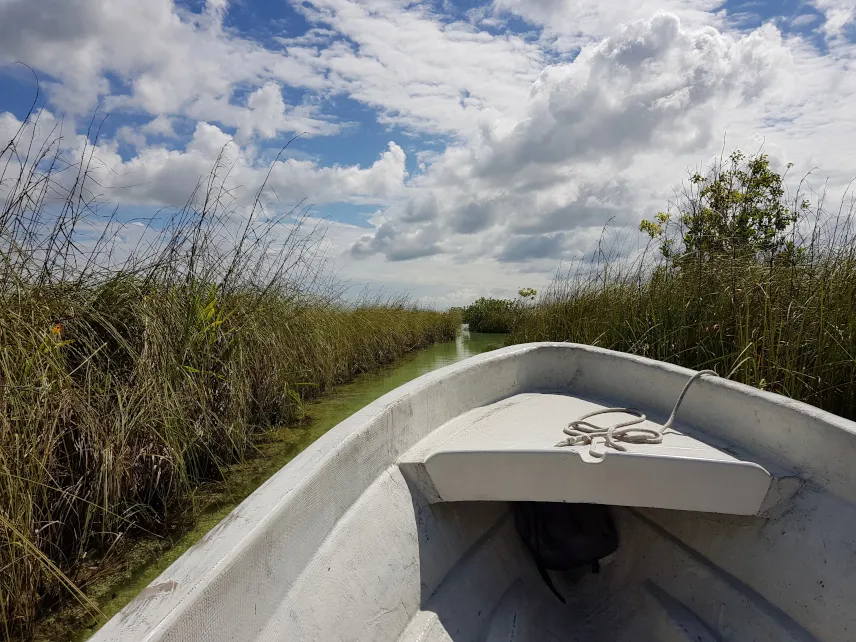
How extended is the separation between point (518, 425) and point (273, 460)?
6.19 feet

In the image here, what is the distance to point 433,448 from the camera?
5.57 ft

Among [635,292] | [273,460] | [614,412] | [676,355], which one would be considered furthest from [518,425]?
[635,292]

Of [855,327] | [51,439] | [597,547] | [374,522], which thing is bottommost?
[597,547]

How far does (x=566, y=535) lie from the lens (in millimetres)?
1743

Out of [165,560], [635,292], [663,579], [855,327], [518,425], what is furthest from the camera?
[635,292]

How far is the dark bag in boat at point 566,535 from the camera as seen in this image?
68.2 inches

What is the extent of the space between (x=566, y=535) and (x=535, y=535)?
0.38 feet

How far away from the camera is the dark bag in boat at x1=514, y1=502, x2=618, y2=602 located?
68.2 inches

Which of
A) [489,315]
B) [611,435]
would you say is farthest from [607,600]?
[489,315]

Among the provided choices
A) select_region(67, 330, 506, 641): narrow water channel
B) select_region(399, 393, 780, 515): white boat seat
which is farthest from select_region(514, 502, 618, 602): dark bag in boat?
select_region(67, 330, 506, 641): narrow water channel

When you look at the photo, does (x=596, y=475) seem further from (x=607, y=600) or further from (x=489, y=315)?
(x=489, y=315)

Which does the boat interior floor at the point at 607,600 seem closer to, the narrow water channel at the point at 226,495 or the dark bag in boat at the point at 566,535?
the dark bag in boat at the point at 566,535

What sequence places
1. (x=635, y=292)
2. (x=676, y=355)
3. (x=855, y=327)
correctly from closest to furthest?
1. (x=855, y=327)
2. (x=676, y=355)
3. (x=635, y=292)

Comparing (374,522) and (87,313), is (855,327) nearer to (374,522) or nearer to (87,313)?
(374,522)
